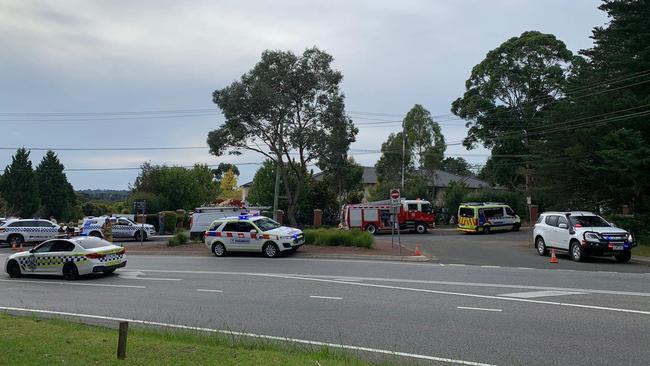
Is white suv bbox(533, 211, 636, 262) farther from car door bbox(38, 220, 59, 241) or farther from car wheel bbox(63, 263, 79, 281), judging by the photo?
car door bbox(38, 220, 59, 241)

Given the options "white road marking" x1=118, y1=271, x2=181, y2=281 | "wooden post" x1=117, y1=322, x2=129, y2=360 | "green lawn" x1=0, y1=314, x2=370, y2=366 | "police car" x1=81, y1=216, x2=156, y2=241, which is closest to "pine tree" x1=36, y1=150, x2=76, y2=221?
"police car" x1=81, y1=216, x2=156, y2=241

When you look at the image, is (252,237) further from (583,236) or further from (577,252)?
(583,236)

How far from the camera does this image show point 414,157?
62312 mm

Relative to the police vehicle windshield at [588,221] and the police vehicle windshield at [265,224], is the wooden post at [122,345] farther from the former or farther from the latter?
the police vehicle windshield at [588,221]

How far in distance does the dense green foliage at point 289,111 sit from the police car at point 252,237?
16.5 m

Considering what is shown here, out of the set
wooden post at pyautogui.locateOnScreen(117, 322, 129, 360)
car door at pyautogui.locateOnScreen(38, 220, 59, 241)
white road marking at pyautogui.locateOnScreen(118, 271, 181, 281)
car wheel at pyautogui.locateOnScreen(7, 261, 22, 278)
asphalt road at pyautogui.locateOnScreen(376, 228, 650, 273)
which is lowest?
white road marking at pyautogui.locateOnScreen(118, 271, 181, 281)

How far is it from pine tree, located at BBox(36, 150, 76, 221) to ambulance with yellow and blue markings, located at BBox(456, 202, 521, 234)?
5239 cm

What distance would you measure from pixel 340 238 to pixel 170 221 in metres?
26.5

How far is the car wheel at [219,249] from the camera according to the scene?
24.3 meters

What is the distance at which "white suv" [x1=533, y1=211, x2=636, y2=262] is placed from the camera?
62.6 feet

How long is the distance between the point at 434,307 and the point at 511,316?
158 centimetres

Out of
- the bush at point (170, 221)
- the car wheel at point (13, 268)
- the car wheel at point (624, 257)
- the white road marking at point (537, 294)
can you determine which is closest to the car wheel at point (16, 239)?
the bush at point (170, 221)

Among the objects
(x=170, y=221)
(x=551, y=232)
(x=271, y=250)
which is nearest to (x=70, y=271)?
(x=271, y=250)

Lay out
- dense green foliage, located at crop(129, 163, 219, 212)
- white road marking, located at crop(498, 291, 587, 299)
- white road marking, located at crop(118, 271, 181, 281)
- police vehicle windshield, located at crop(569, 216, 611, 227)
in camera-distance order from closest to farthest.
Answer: white road marking, located at crop(498, 291, 587, 299) → white road marking, located at crop(118, 271, 181, 281) → police vehicle windshield, located at crop(569, 216, 611, 227) → dense green foliage, located at crop(129, 163, 219, 212)
